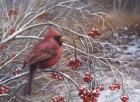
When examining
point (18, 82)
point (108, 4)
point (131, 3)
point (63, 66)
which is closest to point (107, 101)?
point (63, 66)

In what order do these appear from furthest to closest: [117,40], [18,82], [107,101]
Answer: [117,40] → [107,101] → [18,82]

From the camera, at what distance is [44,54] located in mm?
3082

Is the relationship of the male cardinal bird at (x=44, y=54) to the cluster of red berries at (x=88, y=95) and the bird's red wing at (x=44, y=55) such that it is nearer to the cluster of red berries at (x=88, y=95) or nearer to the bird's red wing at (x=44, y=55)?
the bird's red wing at (x=44, y=55)

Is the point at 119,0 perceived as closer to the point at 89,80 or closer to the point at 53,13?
the point at 53,13

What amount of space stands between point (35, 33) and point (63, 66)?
728 mm

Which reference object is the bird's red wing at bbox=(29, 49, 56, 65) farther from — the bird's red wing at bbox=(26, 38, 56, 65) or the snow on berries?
the snow on berries

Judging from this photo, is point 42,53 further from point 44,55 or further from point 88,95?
point 88,95

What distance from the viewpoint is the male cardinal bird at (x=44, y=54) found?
306 centimetres

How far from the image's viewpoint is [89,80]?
4.01 metres

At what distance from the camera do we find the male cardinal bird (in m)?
3.06

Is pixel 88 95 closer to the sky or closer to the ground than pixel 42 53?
closer to the ground

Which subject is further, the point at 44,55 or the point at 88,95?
the point at 88,95

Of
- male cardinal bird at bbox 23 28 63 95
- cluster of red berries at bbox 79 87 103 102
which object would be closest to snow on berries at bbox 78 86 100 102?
cluster of red berries at bbox 79 87 103 102

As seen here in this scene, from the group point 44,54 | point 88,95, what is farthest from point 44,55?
point 88,95
